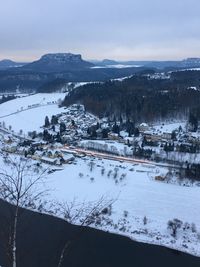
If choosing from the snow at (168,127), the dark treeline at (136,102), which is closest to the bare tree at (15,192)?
the snow at (168,127)

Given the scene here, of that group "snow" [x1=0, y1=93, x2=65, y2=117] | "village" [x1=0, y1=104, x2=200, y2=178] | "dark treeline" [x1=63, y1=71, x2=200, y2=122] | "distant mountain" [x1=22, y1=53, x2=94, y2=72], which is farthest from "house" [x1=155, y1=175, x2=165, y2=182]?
"distant mountain" [x1=22, y1=53, x2=94, y2=72]

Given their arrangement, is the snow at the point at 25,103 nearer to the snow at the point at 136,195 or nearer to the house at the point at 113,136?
the house at the point at 113,136

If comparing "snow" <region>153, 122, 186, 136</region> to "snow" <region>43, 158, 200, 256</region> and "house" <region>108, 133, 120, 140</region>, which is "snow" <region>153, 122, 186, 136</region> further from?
"snow" <region>43, 158, 200, 256</region>

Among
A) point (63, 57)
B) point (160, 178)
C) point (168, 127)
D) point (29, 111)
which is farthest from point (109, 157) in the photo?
point (63, 57)

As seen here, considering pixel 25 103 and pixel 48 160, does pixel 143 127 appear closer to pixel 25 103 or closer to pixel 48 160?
pixel 48 160

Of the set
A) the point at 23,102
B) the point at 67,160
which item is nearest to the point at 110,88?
the point at 23,102

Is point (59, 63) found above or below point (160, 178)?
above

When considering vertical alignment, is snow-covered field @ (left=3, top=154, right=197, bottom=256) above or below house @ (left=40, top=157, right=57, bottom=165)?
below
